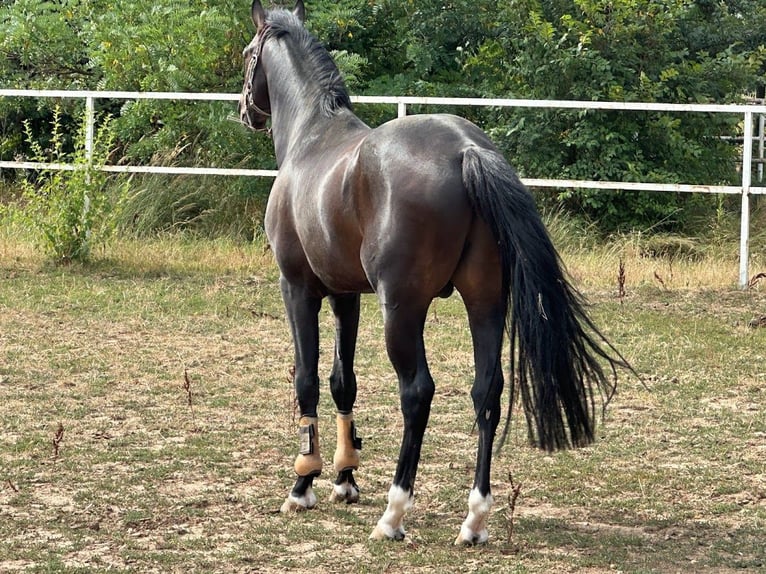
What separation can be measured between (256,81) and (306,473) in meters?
2.15

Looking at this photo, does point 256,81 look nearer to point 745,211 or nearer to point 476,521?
point 476,521

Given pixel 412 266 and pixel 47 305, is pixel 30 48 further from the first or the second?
pixel 412 266

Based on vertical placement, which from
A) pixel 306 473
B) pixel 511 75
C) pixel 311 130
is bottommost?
pixel 306 473

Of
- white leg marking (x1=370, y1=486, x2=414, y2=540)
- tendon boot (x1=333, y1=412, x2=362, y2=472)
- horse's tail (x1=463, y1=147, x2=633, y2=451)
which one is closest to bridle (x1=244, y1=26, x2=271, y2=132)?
tendon boot (x1=333, y1=412, x2=362, y2=472)

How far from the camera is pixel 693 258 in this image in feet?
38.9

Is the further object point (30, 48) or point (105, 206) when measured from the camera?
point (30, 48)

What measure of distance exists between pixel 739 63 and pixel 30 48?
27.7 feet

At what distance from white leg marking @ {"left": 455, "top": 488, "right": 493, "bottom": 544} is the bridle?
261 cm

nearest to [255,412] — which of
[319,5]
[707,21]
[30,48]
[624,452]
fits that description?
[624,452]

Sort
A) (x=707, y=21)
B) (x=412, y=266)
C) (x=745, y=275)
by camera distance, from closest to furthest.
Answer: (x=412, y=266)
(x=745, y=275)
(x=707, y=21)

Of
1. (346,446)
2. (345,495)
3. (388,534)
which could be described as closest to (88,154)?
(346,446)

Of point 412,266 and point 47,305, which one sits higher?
point 412,266

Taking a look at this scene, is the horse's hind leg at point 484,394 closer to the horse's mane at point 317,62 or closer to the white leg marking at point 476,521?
the white leg marking at point 476,521

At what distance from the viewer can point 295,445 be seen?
5879 millimetres
